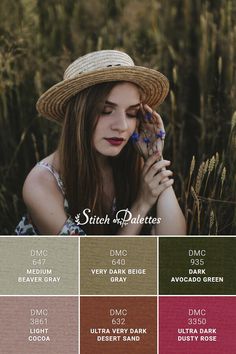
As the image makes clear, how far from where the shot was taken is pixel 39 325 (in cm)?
293

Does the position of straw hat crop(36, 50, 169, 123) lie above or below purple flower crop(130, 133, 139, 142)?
above

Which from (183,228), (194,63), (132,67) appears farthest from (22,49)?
(183,228)

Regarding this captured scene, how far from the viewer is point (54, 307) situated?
115 inches

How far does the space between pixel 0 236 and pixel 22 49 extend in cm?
74

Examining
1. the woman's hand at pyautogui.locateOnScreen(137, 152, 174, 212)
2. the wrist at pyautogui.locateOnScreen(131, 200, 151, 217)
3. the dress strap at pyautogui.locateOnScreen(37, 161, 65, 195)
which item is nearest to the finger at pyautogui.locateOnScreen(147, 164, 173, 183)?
the woman's hand at pyautogui.locateOnScreen(137, 152, 174, 212)

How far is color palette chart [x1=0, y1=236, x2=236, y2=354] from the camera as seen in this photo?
9.50 feet

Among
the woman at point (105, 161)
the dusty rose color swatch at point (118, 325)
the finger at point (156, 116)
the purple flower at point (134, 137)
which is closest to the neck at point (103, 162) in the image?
the woman at point (105, 161)

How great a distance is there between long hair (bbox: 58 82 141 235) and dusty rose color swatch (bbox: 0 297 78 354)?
0.33m

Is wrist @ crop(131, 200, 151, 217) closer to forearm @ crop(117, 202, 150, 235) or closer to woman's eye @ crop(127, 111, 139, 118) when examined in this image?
forearm @ crop(117, 202, 150, 235)

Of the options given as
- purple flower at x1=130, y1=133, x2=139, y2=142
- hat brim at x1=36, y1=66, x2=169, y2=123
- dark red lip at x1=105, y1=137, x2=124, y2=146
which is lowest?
dark red lip at x1=105, y1=137, x2=124, y2=146

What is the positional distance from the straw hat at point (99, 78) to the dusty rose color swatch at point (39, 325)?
2.39ft

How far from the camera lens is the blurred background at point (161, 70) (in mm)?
2848

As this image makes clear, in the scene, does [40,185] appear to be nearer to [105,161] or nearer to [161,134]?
[105,161]

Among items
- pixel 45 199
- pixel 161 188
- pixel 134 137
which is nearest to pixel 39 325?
pixel 45 199
